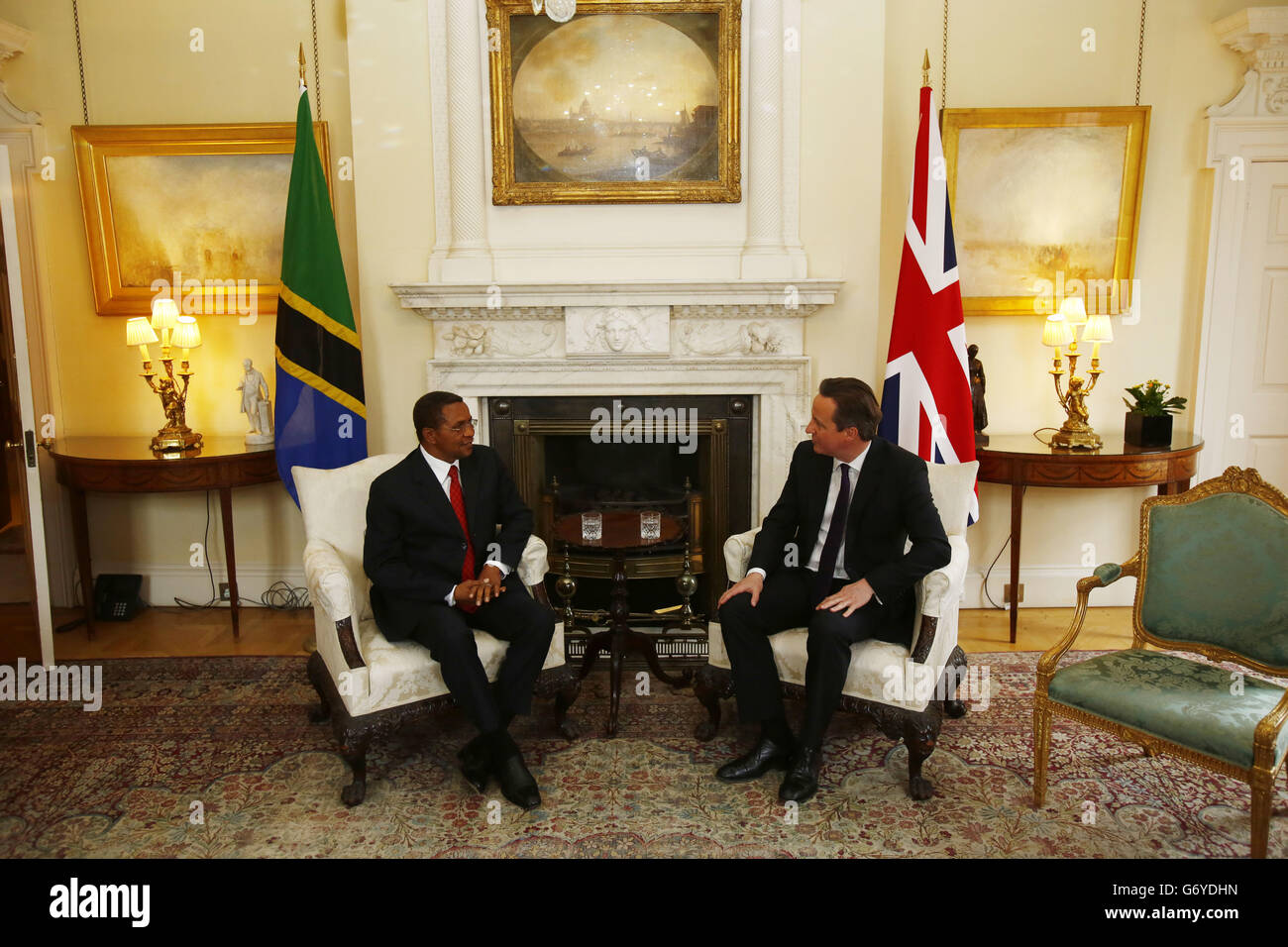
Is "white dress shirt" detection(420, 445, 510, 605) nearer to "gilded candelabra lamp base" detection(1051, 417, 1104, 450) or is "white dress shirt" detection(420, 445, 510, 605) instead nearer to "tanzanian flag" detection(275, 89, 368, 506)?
"tanzanian flag" detection(275, 89, 368, 506)

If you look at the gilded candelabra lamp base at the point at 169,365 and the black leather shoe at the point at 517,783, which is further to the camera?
the gilded candelabra lamp base at the point at 169,365

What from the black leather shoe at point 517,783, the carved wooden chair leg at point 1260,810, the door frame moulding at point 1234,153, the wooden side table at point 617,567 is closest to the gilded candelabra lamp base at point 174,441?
the wooden side table at point 617,567

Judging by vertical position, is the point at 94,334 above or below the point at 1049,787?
above

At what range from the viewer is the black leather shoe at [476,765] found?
3.21 m

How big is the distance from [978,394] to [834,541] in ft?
5.98

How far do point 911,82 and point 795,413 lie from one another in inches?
75.3

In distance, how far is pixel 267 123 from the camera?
16.0ft

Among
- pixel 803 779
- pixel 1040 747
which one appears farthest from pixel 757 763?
pixel 1040 747

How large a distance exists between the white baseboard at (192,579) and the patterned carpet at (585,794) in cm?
141

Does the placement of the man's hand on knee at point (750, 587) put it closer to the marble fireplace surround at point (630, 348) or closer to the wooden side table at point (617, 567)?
the wooden side table at point (617, 567)

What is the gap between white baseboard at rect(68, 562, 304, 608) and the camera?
5.32 metres
